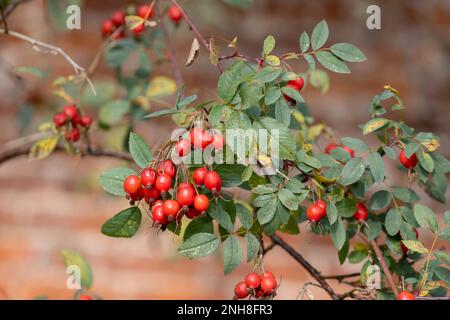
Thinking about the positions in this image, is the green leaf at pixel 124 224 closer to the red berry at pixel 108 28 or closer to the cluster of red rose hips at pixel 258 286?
the cluster of red rose hips at pixel 258 286

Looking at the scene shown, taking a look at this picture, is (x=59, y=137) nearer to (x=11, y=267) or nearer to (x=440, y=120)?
(x=11, y=267)

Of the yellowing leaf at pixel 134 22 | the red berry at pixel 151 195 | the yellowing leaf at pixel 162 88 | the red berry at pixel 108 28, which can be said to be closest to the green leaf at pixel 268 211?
the red berry at pixel 151 195

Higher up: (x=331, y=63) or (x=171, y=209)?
(x=331, y=63)

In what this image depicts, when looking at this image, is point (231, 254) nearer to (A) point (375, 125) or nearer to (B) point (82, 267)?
(A) point (375, 125)

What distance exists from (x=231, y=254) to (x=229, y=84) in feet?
0.61

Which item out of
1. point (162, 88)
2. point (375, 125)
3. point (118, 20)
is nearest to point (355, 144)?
point (375, 125)

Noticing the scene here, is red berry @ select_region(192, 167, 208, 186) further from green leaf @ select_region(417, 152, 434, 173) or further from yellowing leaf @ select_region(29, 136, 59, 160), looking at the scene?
yellowing leaf @ select_region(29, 136, 59, 160)

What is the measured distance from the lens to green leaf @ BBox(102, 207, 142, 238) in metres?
0.73

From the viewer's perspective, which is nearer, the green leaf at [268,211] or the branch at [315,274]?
the green leaf at [268,211]

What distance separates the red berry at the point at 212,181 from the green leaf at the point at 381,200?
0.25 m

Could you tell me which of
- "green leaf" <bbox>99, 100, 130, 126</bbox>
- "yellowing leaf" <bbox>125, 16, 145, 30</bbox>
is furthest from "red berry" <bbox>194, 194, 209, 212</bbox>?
"green leaf" <bbox>99, 100, 130, 126</bbox>

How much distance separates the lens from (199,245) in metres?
0.72

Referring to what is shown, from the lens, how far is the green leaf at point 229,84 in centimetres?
70

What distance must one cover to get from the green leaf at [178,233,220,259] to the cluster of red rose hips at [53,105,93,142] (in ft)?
1.27
